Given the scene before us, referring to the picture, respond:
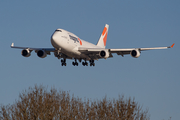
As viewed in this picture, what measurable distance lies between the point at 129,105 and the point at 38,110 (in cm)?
1205

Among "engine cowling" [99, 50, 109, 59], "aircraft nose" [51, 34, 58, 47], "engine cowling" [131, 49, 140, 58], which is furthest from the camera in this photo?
"engine cowling" [99, 50, 109, 59]

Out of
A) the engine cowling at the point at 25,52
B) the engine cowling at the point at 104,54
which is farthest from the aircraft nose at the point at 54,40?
the engine cowling at the point at 104,54

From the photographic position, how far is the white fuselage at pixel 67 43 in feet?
156

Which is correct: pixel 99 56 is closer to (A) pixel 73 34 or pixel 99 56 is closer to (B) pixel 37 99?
(A) pixel 73 34

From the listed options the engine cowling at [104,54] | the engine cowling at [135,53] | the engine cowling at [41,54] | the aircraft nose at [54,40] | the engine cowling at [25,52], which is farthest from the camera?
the engine cowling at [25,52]

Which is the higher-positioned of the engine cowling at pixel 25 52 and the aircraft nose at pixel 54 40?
the aircraft nose at pixel 54 40

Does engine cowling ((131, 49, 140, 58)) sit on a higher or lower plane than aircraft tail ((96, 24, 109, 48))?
lower

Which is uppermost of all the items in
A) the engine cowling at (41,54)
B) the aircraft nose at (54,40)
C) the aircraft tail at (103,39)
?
the aircraft tail at (103,39)

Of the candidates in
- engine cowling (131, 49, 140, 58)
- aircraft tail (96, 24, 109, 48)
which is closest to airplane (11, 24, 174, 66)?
engine cowling (131, 49, 140, 58)

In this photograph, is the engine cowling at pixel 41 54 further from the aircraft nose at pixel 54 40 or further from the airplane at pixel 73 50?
the aircraft nose at pixel 54 40

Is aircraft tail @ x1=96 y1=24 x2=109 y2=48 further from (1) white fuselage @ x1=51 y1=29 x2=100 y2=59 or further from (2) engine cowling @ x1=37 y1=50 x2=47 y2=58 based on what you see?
(2) engine cowling @ x1=37 y1=50 x2=47 y2=58

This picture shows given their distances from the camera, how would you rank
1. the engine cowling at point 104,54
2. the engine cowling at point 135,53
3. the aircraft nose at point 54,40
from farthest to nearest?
the engine cowling at point 104,54 → the engine cowling at point 135,53 → the aircraft nose at point 54,40

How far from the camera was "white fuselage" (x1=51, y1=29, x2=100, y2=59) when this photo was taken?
47625mm

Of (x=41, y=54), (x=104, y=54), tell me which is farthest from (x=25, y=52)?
(x=104, y=54)
